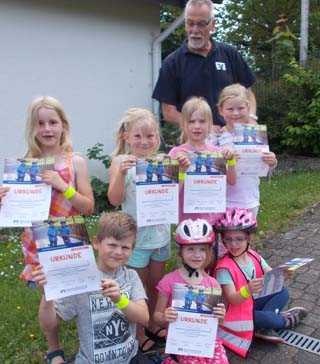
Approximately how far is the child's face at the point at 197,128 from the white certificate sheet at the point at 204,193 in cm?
29

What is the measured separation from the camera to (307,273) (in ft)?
16.0

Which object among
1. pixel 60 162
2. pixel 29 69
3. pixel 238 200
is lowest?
pixel 238 200

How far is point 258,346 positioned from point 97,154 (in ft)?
17.6

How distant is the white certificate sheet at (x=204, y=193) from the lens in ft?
10.8

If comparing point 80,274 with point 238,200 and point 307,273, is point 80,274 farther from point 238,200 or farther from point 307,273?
point 307,273

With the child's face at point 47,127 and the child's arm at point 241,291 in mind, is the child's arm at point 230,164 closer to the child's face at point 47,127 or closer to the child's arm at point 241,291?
the child's arm at point 241,291

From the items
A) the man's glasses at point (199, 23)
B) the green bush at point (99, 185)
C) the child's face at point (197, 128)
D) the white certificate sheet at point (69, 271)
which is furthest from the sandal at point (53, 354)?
the green bush at point (99, 185)

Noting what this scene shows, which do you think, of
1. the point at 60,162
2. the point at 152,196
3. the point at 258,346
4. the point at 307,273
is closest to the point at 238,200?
the point at 152,196

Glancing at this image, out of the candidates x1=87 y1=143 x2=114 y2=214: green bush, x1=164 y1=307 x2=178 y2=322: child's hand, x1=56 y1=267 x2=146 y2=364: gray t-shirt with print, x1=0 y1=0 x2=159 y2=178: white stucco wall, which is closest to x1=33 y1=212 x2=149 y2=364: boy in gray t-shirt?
x1=56 y1=267 x2=146 y2=364: gray t-shirt with print

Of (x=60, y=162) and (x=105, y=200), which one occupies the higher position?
(x=60, y=162)

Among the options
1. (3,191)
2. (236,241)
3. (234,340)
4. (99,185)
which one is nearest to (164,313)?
(234,340)

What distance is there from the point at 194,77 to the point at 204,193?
3.56 ft

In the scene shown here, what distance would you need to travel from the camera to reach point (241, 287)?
3.39 metres

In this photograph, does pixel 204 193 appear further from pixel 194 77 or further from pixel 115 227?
pixel 194 77
